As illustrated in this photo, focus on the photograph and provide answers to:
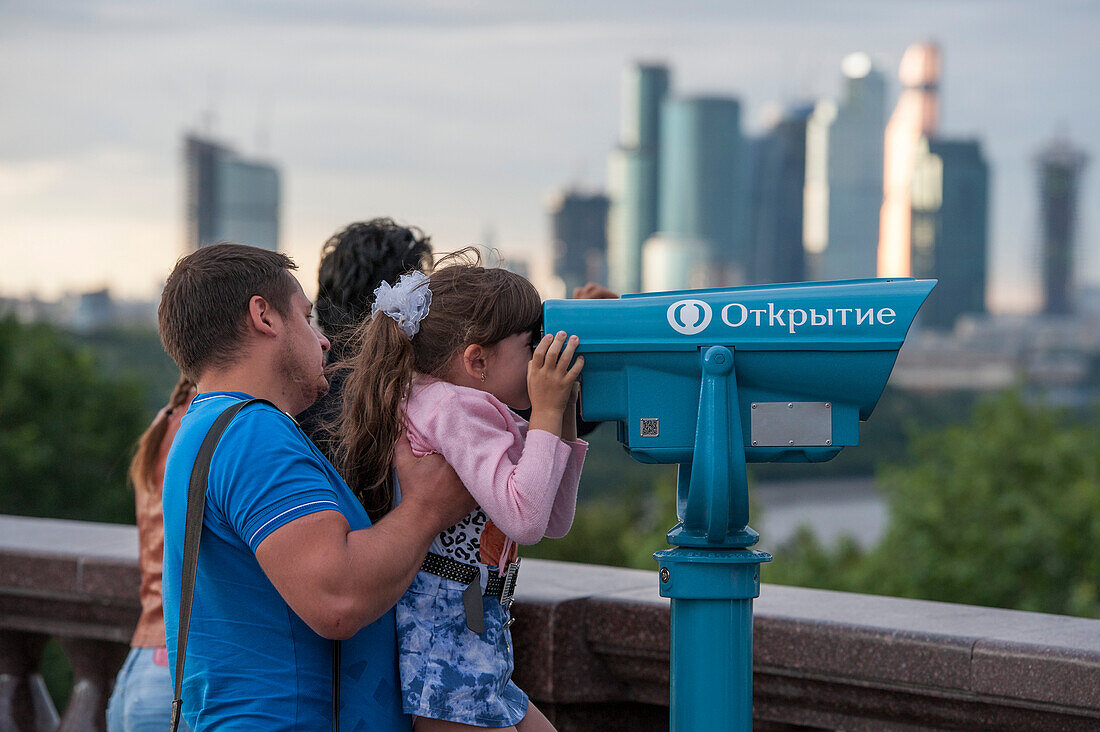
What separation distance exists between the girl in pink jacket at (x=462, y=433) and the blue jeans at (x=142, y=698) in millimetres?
758

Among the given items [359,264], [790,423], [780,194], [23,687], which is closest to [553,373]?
[790,423]

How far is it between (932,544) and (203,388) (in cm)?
2926

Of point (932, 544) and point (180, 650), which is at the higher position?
point (180, 650)

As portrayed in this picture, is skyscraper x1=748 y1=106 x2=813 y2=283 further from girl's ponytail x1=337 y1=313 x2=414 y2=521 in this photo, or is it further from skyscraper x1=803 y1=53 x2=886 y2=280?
girl's ponytail x1=337 y1=313 x2=414 y2=521

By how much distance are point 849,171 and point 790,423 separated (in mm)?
123247

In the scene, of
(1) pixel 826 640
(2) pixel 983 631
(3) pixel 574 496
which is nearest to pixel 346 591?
(3) pixel 574 496

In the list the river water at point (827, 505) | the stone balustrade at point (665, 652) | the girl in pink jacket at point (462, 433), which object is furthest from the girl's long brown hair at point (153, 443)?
the river water at point (827, 505)

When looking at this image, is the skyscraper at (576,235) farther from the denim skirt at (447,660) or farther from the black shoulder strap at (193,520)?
the black shoulder strap at (193,520)

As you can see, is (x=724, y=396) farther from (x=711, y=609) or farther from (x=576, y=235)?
(x=576, y=235)

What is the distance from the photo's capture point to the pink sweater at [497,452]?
1.69m

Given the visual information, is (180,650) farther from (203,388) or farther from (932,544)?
(932,544)

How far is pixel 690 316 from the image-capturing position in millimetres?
1693

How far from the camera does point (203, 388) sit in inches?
68.0

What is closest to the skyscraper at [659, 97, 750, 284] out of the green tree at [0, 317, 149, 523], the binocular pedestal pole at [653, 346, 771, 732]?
the green tree at [0, 317, 149, 523]
